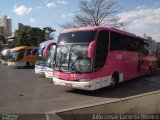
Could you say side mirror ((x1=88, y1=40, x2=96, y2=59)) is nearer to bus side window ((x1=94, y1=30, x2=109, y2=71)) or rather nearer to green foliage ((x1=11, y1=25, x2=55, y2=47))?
bus side window ((x1=94, y1=30, x2=109, y2=71))

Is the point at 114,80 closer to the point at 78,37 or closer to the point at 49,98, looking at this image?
the point at 78,37

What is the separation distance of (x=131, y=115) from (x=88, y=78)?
19.0 feet

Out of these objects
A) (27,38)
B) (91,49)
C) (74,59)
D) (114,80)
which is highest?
(27,38)

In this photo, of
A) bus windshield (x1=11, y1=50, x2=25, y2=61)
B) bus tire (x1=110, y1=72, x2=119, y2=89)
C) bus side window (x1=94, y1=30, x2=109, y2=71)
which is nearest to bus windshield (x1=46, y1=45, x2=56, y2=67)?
bus tire (x1=110, y1=72, x2=119, y2=89)

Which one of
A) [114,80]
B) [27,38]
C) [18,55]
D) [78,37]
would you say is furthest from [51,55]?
[27,38]

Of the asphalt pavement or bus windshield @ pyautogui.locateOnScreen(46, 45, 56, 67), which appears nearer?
the asphalt pavement

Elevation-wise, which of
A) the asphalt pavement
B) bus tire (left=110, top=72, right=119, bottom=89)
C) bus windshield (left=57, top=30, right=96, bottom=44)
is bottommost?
the asphalt pavement

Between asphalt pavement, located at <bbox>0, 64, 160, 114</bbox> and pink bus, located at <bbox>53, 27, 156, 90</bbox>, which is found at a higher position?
pink bus, located at <bbox>53, 27, 156, 90</bbox>

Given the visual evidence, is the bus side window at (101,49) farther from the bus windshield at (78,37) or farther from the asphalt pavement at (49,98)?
the asphalt pavement at (49,98)

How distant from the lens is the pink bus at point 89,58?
1340 cm

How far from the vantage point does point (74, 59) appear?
1363 cm

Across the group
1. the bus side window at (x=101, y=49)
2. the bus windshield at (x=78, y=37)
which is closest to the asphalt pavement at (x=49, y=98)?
the bus side window at (x=101, y=49)

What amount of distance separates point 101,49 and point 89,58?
1.04 meters

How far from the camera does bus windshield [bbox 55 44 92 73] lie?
13.4 m
